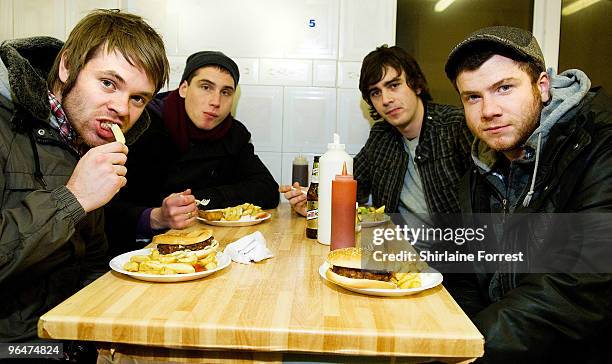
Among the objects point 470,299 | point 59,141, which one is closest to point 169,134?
point 59,141

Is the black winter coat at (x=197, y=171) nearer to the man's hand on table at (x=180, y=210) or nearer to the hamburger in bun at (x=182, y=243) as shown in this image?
the man's hand on table at (x=180, y=210)

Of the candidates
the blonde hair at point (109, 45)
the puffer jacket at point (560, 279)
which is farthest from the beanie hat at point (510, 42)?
the blonde hair at point (109, 45)

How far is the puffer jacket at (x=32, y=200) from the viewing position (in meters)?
0.95

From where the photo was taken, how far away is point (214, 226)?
1.59 metres

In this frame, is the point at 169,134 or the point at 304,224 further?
the point at 169,134

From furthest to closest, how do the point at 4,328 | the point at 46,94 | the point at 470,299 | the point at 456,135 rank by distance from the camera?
the point at 456,135, the point at 470,299, the point at 46,94, the point at 4,328

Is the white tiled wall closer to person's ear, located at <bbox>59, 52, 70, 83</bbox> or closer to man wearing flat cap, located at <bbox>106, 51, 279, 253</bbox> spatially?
man wearing flat cap, located at <bbox>106, 51, 279, 253</bbox>

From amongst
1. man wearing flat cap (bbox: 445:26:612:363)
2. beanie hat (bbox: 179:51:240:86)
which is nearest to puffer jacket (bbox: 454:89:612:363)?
man wearing flat cap (bbox: 445:26:612:363)

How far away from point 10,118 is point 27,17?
1.66 m

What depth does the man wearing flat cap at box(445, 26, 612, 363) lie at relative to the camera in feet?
3.35

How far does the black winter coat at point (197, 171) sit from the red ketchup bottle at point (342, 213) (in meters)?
0.84

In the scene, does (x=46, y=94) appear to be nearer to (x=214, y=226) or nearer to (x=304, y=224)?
(x=214, y=226)

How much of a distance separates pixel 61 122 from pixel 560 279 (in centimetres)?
121

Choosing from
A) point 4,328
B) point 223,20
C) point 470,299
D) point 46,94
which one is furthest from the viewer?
point 223,20
